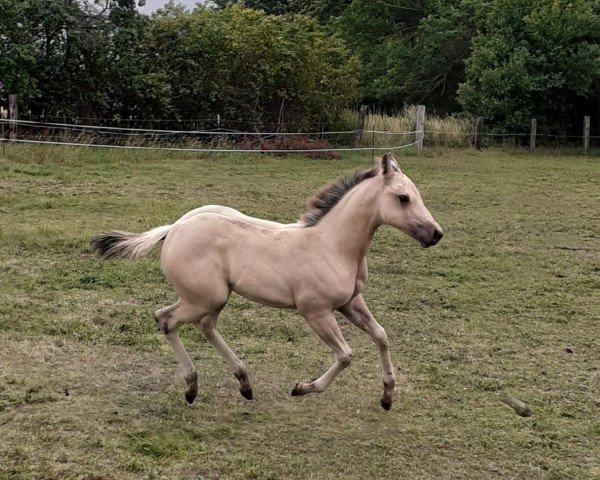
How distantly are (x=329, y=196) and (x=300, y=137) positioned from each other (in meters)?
14.4

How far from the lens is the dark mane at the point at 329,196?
412 centimetres

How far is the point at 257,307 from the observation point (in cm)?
596

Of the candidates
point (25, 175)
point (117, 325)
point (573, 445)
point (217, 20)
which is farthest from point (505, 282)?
point (217, 20)

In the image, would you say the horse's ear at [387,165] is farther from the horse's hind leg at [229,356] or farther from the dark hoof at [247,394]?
the dark hoof at [247,394]

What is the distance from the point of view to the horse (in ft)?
12.6

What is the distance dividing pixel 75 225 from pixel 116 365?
428cm

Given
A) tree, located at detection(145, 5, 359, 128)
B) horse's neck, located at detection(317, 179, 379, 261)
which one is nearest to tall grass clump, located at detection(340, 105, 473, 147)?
tree, located at detection(145, 5, 359, 128)

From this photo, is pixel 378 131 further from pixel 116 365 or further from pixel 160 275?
pixel 116 365

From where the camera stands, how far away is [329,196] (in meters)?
4.18

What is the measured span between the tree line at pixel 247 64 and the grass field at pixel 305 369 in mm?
7471

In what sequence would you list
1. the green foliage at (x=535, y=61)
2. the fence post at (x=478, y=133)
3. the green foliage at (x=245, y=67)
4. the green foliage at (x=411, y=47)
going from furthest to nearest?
the green foliage at (x=411, y=47) → the green foliage at (x=535, y=61) → the fence post at (x=478, y=133) → the green foliage at (x=245, y=67)

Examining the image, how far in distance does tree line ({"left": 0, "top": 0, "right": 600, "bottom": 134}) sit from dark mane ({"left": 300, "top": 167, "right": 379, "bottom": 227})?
42.4 feet

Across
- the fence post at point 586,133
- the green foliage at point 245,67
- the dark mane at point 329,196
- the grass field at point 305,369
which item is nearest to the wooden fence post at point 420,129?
the green foliage at point 245,67

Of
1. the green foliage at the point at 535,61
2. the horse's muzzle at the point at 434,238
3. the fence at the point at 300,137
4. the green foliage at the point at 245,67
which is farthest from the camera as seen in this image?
the green foliage at the point at 535,61
